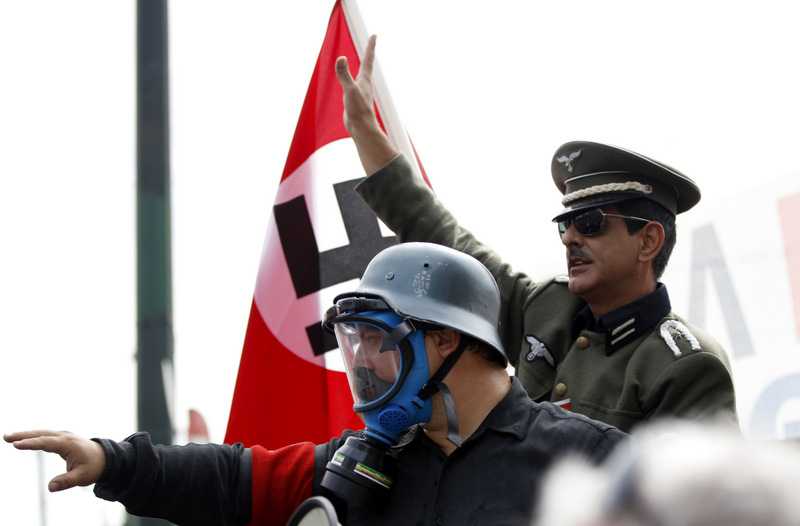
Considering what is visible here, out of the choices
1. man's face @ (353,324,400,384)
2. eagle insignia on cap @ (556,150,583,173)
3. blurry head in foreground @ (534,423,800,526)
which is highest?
eagle insignia on cap @ (556,150,583,173)

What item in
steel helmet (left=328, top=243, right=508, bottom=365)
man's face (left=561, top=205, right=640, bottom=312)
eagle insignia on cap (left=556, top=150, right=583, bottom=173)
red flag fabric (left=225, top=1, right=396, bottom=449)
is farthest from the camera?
red flag fabric (left=225, top=1, right=396, bottom=449)

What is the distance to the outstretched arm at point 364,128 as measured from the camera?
151 inches

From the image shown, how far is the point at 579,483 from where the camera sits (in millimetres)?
1011

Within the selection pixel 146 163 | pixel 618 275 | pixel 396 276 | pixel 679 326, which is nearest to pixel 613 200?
pixel 618 275

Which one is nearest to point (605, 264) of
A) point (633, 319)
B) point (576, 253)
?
point (576, 253)

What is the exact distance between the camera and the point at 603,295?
324cm

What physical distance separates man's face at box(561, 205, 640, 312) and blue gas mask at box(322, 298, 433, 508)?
0.82 meters

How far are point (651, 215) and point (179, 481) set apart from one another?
5.96 ft

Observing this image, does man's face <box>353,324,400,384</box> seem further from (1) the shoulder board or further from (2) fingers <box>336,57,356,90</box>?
(2) fingers <box>336,57,356,90</box>

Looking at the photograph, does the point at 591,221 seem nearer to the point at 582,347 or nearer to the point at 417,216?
the point at 582,347

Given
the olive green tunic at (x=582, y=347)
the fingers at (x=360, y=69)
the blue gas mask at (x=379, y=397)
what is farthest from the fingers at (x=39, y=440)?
the fingers at (x=360, y=69)

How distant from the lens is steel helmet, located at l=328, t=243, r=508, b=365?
2.66 metres

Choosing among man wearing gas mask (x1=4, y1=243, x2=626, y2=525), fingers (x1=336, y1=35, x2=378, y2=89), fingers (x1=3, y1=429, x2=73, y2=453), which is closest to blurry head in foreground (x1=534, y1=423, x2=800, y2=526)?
man wearing gas mask (x1=4, y1=243, x2=626, y2=525)

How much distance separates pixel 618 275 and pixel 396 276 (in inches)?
34.8
